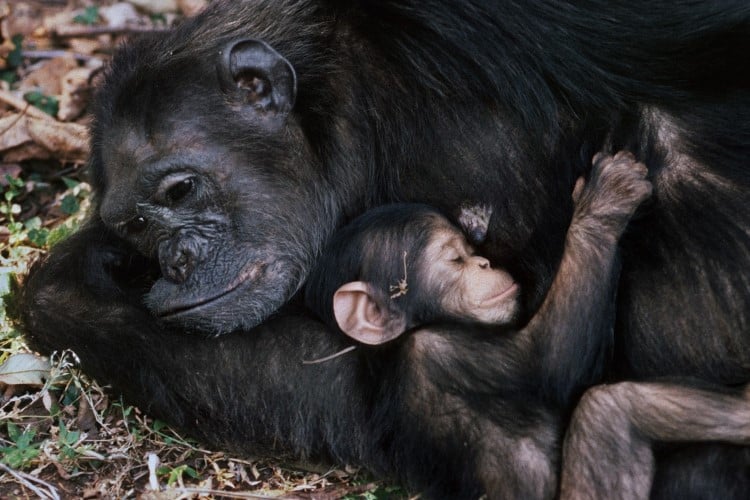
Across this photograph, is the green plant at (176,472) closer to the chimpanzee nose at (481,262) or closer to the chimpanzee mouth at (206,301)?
the chimpanzee mouth at (206,301)

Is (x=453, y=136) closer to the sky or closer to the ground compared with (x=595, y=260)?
closer to the sky

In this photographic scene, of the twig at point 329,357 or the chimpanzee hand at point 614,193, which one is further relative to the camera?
the twig at point 329,357

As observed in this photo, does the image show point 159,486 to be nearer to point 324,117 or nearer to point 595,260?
point 324,117

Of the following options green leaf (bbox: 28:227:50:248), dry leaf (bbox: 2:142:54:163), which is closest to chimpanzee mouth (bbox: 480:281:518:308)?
green leaf (bbox: 28:227:50:248)

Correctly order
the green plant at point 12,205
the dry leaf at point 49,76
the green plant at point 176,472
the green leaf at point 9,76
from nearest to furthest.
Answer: the green plant at point 176,472, the green plant at point 12,205, the dry leaf at point 49,76, the green leaf at point 9,76

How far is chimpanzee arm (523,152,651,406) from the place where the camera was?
4.86 m

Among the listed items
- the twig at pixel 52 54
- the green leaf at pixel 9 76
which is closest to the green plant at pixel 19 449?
the green leaf at pixel 9 76

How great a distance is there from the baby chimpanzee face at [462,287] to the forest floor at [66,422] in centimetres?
92

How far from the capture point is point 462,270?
17.3 feet

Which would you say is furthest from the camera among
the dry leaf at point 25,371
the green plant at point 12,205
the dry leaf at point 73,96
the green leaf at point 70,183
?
the dry leaf at point 73,96

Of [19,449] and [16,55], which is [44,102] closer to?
[16,55]

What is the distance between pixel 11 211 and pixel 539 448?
4.13m

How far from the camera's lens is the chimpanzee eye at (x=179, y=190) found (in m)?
5.51

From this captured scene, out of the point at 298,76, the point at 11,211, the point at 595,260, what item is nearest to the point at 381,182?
the point at 298,76
